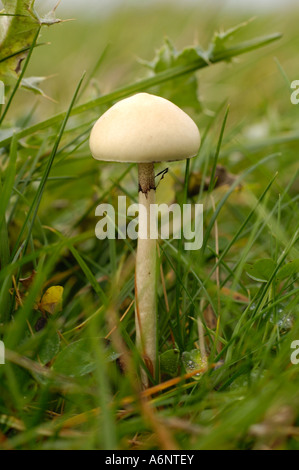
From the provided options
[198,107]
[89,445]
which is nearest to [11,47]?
[198,107]

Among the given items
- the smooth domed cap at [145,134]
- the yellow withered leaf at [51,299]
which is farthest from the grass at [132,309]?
the smooth domed cap at [145,134]

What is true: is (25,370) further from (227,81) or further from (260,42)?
(227,81)

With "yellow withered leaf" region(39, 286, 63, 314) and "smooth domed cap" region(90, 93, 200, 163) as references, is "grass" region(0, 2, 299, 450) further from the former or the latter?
"smooth domed cap" region(90, 93, 200, 163)

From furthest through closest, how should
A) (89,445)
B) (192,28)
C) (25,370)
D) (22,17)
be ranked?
1. (192,28)
2. (22,17)
3. (25,370)
4. (89,445)

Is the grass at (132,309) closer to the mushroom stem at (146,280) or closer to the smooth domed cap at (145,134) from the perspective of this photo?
the mushroom stem at (146,280)

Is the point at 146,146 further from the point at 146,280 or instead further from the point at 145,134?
the point at 146,280

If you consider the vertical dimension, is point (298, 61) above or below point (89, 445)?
above

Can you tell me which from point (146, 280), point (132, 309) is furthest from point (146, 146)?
point (132, 309)
